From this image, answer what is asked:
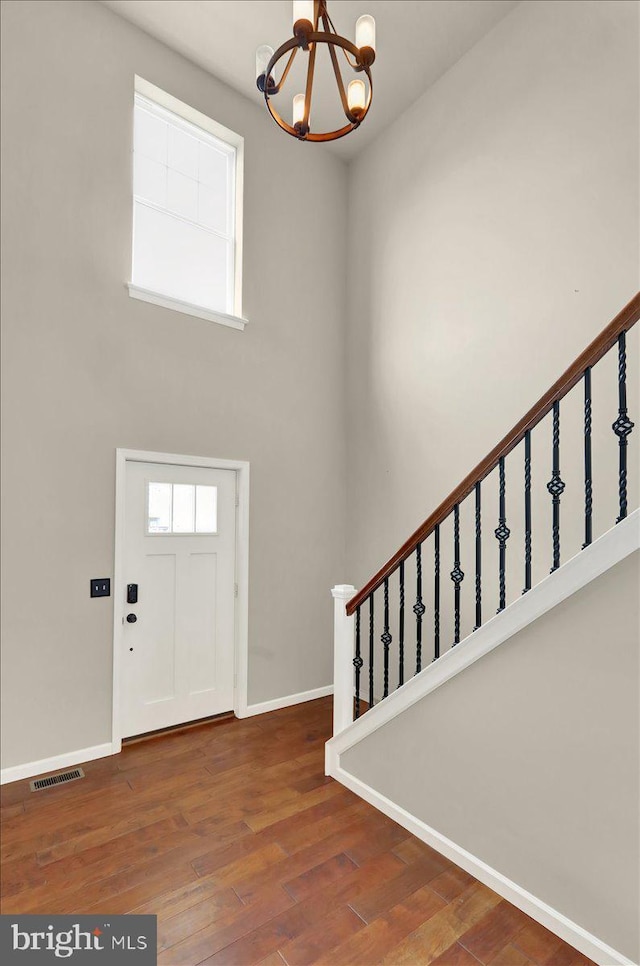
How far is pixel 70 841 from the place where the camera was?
8.24 feet

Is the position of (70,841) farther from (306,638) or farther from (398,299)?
(398,299)

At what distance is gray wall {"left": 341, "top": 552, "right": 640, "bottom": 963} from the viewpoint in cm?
180

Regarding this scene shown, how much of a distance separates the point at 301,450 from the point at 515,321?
1.99 meters

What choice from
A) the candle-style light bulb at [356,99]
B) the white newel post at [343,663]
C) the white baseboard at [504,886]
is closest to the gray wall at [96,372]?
the white newel post at [343,663]

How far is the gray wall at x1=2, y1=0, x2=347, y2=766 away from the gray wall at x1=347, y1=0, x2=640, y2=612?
0.73 m

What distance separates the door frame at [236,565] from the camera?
3.44 m

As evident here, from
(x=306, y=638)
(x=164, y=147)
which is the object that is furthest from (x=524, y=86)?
(x=306, y=638)

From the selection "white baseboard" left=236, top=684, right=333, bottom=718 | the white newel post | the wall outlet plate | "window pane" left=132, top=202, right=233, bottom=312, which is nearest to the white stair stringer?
the white newel post

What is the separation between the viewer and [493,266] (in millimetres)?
3641

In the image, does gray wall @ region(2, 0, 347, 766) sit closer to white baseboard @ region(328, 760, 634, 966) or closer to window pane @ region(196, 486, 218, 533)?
window pane @ region(196, 486, 218, 533)

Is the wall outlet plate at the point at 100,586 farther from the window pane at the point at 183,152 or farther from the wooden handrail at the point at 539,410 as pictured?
the window pane at the point at 183,152

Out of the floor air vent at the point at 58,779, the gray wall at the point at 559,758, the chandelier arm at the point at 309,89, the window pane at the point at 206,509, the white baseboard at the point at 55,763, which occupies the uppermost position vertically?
the chandelier arm at the point at 309,89

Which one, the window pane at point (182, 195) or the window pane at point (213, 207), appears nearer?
the window pane at point (182, 195)

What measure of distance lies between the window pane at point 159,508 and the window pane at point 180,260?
146 cm
